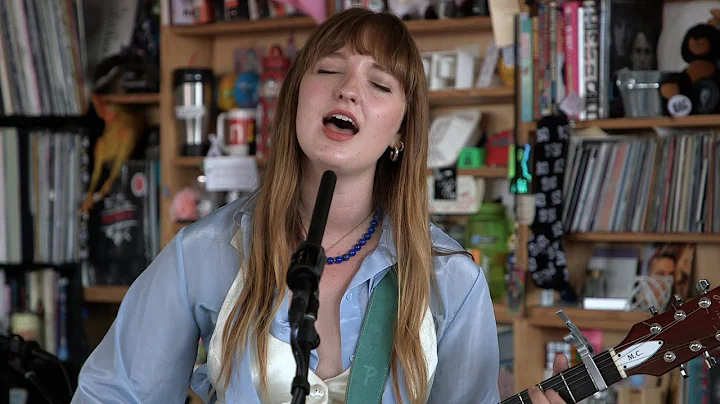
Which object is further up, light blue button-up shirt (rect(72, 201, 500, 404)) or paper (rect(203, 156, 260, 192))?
light blue button-up shirt (rect(72, 201, 500, 404))

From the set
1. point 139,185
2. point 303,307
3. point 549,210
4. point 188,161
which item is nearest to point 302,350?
point 303,307

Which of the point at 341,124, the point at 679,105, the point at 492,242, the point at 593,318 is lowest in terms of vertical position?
the point at 593,318

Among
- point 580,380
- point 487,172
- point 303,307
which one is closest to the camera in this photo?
point 303,307

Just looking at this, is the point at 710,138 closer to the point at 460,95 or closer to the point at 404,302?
the point at 460,95

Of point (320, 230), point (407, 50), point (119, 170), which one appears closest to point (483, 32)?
point (119, 170)

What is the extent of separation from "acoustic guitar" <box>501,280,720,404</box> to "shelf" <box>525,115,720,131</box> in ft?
5.03

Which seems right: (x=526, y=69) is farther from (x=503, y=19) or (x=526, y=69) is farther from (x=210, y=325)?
(x=210, y=325)

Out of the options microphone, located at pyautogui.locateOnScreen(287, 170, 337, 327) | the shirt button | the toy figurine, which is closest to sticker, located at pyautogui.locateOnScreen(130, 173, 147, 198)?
the toy figurine

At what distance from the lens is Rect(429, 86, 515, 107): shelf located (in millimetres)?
3188

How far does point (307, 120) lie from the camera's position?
1.57 metres

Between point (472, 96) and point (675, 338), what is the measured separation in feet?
6.01

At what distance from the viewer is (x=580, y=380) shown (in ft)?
5.07

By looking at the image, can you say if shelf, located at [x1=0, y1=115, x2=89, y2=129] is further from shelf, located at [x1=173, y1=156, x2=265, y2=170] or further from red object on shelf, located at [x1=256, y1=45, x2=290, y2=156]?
red object on shelf, located at [x1=256, y1=45, x2=290, y2=156]

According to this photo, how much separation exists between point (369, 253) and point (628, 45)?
1710 millimetres
